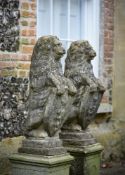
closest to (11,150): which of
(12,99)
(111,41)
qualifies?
(12,99)

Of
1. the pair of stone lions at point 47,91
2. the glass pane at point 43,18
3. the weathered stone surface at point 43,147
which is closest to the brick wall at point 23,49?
the glass pane at point 43,18

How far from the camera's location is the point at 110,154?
9555 millimetres

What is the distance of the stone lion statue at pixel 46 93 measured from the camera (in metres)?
6.29

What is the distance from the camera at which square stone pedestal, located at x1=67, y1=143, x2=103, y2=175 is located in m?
7.11

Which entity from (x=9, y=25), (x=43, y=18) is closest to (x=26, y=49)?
(x=9, y=25)

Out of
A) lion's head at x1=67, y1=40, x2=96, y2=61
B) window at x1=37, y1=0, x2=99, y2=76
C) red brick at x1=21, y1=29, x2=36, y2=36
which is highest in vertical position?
window at x1=37, y1=0, x2=99, y2=76

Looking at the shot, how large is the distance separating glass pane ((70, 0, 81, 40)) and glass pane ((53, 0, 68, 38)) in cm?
13

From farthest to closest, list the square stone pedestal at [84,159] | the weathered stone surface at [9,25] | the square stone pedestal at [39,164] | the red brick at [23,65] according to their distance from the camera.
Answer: the red brick at [23,65] → the weathered stone surface at [9,25] → the square stone pedestal at [84,159] → the square stone pedestal at [39,164]

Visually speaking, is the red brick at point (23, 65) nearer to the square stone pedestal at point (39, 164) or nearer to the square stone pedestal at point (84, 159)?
the square stone pedestal at point (84, 159)

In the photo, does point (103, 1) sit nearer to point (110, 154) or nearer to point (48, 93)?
point (110, 154)

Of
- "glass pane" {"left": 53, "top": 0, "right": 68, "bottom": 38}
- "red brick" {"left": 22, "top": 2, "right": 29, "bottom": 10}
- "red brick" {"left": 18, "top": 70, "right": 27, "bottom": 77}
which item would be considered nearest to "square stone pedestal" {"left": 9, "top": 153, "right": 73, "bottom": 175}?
"red brick" {"left": 18, "top": 70, "right": 27, "bottom": 77}

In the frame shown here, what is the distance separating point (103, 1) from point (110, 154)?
7.84 ft

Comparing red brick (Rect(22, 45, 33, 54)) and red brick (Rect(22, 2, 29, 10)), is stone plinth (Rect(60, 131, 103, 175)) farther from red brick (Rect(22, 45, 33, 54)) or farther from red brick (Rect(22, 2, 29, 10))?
red brick (Rect(22, 2, 29, 10))

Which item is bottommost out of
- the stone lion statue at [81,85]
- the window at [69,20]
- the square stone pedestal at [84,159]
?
the square stone pedestal at [84,159]
